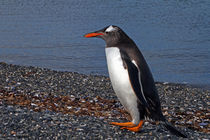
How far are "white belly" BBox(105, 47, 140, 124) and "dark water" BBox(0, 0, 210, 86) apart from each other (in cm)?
856

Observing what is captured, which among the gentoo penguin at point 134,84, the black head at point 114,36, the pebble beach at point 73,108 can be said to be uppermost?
the black head at point 114,36

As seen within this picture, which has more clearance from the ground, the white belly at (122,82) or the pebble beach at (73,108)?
the white belly at (122,82)

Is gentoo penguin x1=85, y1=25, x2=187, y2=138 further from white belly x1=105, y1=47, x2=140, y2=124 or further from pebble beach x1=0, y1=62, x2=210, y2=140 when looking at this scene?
pebble beach x1=0, y1=62, x2=210, y2=140

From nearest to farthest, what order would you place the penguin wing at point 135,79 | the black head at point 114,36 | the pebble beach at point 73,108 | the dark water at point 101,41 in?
the penguin wing at point 135,79
the pebble beach at point 73,108
the black head at point 114,36
the dark water at point 101,41

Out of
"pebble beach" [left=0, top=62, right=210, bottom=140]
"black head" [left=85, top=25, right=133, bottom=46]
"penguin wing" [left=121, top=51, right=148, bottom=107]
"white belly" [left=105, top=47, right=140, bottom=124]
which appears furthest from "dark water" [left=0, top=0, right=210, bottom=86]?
"penguin wing" [left=121, top=51, right=148, bottom=107]

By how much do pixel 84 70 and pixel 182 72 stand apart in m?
3.96

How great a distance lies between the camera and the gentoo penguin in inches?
215

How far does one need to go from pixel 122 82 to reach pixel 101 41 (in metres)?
16.5

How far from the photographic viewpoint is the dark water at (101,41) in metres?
15.9

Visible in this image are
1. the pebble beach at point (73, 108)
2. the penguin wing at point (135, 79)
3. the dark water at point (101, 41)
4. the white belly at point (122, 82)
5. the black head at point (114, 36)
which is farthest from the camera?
the dark water at point (101, 41)

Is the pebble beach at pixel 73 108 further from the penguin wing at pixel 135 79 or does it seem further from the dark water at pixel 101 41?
the dark water at pixel 101 41

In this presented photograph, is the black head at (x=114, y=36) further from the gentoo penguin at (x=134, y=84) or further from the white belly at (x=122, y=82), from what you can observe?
the white belly at (x=122, y=82)

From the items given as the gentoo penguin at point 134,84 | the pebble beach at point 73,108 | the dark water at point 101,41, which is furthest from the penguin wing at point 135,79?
the dark water at point 101,41

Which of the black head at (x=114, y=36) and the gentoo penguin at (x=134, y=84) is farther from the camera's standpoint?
the black head at (x=114, y=36)
